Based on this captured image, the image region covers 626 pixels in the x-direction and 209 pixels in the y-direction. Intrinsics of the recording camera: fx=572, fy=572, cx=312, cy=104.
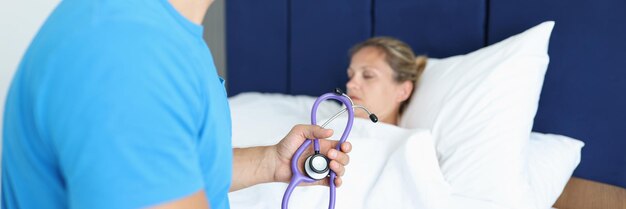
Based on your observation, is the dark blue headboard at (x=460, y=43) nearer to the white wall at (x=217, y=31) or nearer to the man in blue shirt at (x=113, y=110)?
the white wall at (x=217, y=31)

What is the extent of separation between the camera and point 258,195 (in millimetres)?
1358

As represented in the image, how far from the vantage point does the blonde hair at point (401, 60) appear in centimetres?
187

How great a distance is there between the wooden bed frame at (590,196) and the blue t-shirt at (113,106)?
1244mm

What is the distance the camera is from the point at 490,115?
1.52 m

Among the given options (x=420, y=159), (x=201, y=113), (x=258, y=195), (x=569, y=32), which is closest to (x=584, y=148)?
(x=569, y=32)

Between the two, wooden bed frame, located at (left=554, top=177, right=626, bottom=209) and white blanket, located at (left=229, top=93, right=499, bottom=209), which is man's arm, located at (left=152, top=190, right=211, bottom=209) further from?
wooden bed frame, located at (left=554, top=177, right=626, bottom=209)

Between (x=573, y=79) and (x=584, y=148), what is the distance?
20 cm

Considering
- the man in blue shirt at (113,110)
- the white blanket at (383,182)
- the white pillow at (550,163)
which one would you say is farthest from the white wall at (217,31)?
the man in blue shirt at (113,110)

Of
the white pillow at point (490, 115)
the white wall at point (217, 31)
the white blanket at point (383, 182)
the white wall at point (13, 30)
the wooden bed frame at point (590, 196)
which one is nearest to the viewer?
the white blanket at point (383, 182)

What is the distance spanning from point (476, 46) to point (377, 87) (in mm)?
345

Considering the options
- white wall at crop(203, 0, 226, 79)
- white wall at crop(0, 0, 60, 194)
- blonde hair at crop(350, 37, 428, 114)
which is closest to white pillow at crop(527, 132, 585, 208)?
blonde hair at crop(350, 37, 428, 114)

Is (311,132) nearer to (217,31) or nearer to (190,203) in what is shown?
(190,203)

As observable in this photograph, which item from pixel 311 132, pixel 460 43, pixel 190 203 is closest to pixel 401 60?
pixel 460 43

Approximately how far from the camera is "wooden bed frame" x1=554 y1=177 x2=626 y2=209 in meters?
1.51
